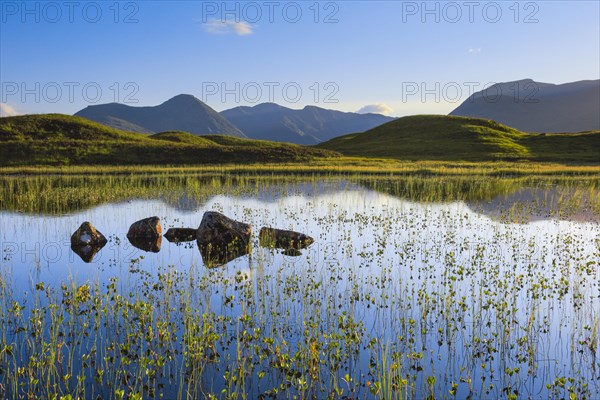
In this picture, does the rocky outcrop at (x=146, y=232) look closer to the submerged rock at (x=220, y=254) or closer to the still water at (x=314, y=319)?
A: the still water at (x=314, y=319)

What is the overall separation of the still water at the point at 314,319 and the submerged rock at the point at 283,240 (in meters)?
0.59

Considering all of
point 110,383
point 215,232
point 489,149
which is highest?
point 489,149

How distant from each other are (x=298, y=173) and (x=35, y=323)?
51752 millimetres

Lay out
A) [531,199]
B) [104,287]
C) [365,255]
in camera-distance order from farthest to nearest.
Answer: [531,199], [365,255], [104,287]

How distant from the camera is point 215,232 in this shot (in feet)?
63.3

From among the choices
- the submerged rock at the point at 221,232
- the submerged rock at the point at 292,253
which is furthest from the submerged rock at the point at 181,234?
the submerged rock at the point at 292,253

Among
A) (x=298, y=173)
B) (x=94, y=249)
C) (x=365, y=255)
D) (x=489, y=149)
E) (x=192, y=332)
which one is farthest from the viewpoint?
(x=489, y=149)

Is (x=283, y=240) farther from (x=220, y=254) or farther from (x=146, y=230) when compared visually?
(x=146, y=230)

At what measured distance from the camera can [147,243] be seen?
1948 centimetres

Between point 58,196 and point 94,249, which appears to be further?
point 58,196

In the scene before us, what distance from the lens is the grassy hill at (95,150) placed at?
79.5m

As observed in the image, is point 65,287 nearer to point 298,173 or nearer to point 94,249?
point 94,249

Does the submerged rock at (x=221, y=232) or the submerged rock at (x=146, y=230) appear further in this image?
the submerged rock at (x=146, y=230)

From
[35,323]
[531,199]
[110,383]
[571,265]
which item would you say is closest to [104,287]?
[35,323]
